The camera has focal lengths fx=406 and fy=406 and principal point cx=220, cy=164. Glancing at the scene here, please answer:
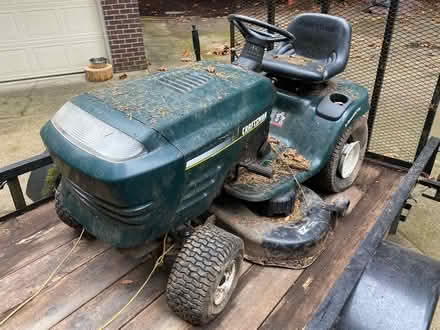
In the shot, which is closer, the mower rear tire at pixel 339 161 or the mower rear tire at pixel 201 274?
the mower rear tire at pixel 201 274

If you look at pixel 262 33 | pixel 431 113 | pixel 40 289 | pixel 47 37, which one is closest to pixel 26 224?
pixel 40 289

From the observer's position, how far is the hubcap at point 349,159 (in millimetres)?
2588

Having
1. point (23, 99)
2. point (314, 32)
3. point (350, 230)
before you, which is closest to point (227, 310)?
point (350, 230)

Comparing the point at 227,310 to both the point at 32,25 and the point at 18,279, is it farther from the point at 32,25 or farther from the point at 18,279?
the point at 32,25

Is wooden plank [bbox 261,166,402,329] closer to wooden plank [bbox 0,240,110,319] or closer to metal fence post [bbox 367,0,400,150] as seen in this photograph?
metal fence post [bbox 367,0,400,150]

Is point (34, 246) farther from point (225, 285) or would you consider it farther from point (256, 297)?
point (256, 297)

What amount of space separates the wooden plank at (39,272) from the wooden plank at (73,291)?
5cm

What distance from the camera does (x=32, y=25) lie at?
5.47 meters

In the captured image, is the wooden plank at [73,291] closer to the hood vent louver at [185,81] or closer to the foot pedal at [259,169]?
the foot pedal at [259,169]

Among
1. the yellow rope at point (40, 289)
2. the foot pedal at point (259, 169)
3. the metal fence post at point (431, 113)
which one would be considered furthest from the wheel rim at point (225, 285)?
the metal fence post at point (431, 113)

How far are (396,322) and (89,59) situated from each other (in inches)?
218

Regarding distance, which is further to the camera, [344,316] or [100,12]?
[100,12]

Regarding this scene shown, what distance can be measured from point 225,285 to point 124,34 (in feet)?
16.1

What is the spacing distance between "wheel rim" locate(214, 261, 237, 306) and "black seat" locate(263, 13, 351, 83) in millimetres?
1198
